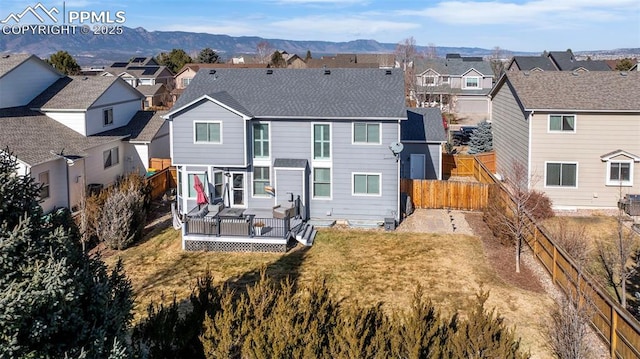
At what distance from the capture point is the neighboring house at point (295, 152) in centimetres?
2550

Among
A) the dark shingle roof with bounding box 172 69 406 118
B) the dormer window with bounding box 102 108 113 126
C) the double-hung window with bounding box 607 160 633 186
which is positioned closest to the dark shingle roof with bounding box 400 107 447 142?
the dark shingle roof with bounding box 172 69 406 118

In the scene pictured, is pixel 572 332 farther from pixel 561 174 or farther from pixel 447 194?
pixel 561 174

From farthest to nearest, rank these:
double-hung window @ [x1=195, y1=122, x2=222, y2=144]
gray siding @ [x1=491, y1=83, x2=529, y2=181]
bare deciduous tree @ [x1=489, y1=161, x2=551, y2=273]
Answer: gray siding @ [x1=491, y1=83, x2=529, y2=181]
double-hung window @ [x1=195, y1=122, x2=222, y2=144]
bare deciduous tree @ [x1=489, y1=161, x2=551, y2=273]

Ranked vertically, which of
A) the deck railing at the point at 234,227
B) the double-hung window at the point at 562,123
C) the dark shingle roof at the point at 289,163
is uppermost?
the double-hung window at the point at 562,123

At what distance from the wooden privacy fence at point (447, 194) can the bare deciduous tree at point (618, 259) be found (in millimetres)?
6708

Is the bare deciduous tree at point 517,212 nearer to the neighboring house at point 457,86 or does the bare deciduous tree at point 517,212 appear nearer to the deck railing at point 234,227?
the deck railing at point 234,227

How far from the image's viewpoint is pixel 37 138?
28.1m

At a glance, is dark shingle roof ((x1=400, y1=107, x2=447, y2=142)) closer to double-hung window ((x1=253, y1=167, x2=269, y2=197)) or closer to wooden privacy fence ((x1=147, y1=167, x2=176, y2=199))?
double-hung window ((x1=253, y1=167, x2=269, y2=197))

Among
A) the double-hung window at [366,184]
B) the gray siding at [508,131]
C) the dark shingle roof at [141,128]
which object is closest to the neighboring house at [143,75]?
the dark shingle roof at [141,128]

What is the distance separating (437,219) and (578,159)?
27.6 ft

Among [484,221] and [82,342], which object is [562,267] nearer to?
[484,221]

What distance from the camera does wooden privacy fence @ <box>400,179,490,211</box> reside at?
93.5ft

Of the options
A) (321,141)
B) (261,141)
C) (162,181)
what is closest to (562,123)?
(321,141)

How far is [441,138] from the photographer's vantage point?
105ft
